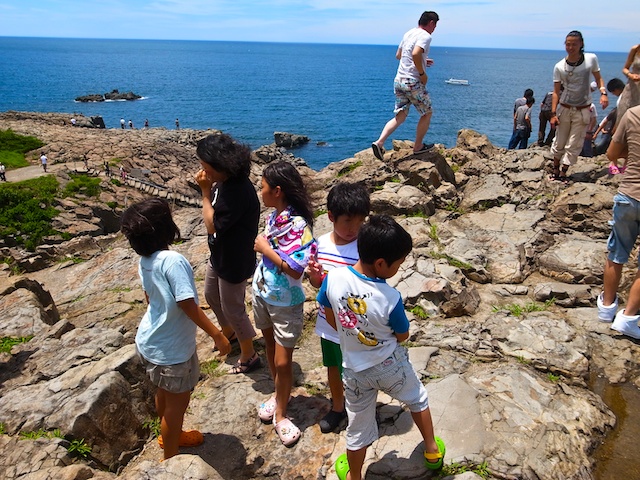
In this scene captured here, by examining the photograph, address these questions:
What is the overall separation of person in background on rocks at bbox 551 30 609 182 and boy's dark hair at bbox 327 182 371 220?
20.7 ft

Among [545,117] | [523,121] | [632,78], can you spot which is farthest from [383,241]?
[523,121]

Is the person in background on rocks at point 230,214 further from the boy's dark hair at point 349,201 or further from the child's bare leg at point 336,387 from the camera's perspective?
the child's bare leg at point 336,387

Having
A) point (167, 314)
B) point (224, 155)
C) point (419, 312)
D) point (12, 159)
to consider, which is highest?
point (224, 155)

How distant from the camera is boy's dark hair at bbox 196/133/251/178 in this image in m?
4.36

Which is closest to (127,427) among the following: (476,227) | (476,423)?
(476,423)

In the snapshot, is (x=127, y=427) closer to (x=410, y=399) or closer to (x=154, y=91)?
(x=410, y=399)

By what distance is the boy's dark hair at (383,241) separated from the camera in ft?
10.3

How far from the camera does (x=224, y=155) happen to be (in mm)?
4359

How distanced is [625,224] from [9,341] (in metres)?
8.29

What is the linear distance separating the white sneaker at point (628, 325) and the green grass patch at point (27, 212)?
1843 cm

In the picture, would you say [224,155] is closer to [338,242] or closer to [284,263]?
[284,263]

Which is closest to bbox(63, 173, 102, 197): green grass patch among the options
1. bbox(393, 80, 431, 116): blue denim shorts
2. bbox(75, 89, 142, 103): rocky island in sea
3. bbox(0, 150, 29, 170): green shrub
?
bbox(0, 150, 29, 170): green shrub

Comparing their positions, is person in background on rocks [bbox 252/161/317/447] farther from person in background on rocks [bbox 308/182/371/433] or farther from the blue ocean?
the blue ocean

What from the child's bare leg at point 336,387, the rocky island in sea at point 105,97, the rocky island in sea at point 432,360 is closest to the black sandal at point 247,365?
the rocky island in sea at point 432,360
